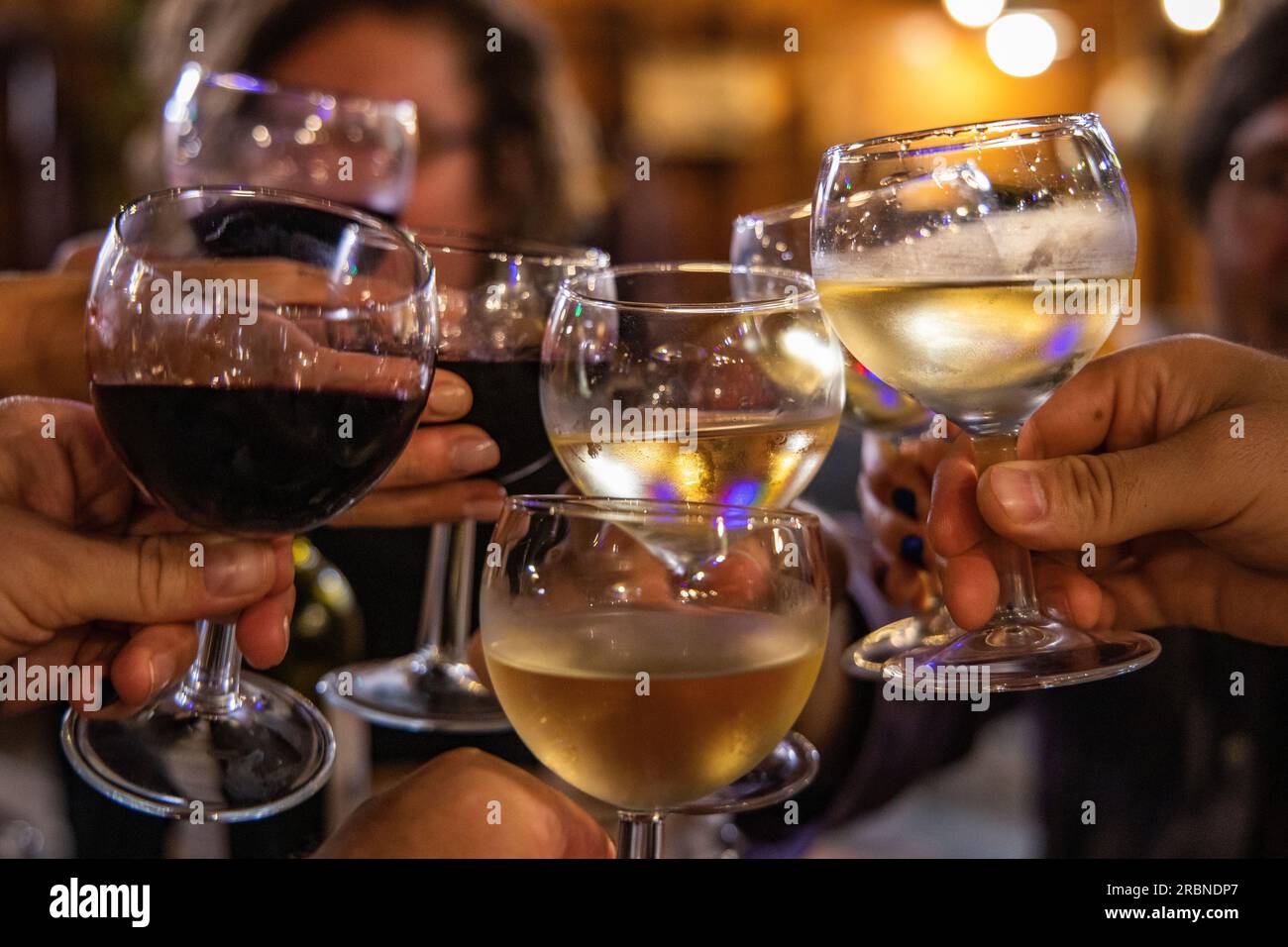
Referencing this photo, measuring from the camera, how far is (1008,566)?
922mm

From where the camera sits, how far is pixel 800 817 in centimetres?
118

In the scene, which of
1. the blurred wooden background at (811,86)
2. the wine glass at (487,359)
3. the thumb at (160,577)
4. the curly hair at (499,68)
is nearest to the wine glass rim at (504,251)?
the wine glass at (487,359)

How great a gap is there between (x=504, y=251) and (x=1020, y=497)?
469 mm

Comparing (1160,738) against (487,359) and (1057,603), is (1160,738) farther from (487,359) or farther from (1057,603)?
(487,359)

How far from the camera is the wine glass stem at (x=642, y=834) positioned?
0.69 metres

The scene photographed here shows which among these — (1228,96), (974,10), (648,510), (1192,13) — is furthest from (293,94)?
(1192,13)

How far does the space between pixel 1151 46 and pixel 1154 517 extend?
5.79m

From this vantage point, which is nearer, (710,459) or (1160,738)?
(710,459)

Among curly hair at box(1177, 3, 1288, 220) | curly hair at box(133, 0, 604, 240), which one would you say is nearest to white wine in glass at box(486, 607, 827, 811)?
curly hair at box(133, 0, 604, 240)

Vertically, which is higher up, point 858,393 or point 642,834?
point 858,393

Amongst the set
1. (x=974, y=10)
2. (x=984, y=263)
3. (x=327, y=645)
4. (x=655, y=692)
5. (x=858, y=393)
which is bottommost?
(x=327, y=645)

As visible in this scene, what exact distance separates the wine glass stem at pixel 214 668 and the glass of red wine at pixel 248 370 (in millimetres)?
70

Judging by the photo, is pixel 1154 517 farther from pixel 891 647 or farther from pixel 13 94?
pixel 13 94
